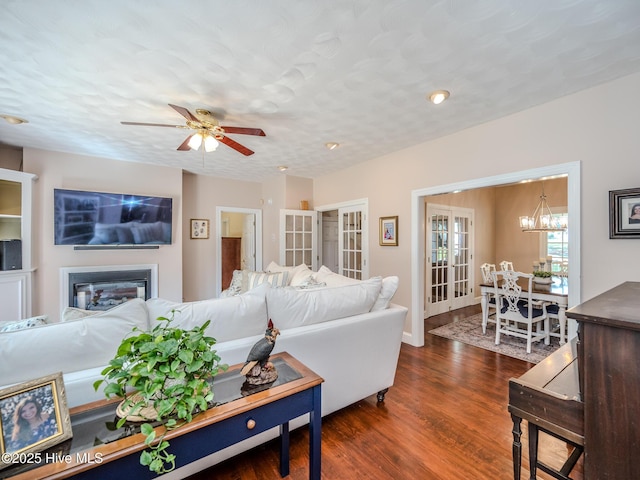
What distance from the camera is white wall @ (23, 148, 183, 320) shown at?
3732 mm

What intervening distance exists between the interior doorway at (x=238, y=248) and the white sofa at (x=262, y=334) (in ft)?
12.8

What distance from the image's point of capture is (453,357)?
10.5 feet

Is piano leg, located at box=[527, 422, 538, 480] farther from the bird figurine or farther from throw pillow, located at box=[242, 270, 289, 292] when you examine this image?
throw pillow, located at box=[242, 270, 289, 292]

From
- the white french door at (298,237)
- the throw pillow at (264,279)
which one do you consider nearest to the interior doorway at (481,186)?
the throw pillow at (264,279)

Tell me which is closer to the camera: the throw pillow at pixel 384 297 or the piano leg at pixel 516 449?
the piano leg at pixel 516 449

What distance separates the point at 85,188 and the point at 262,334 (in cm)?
403

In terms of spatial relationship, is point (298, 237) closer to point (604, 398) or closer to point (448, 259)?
point (448, 259)

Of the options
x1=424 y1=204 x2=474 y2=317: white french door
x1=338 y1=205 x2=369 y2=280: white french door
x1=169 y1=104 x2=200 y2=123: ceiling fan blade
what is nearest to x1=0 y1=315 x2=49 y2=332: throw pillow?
x1=169 y1=104 x2=200 y2=123: ceiling fan blade

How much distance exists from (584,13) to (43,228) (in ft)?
19.1

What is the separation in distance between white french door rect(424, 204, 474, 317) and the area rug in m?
0.62

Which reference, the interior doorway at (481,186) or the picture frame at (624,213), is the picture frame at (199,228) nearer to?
the interior doorway at (481,186)

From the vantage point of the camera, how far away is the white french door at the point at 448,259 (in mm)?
4902

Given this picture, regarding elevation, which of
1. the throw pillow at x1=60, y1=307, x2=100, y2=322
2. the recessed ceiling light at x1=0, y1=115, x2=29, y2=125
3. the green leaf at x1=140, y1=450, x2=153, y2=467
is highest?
the recessed ceiling light at x1=0, y1=115, x2=29, y2=125

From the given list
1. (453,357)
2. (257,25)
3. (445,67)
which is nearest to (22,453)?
(257,25)
